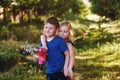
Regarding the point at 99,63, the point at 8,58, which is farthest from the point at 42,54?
the point at 99,63

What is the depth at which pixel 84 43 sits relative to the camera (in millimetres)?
20906

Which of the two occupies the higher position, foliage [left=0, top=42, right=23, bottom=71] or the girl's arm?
the girl's arm

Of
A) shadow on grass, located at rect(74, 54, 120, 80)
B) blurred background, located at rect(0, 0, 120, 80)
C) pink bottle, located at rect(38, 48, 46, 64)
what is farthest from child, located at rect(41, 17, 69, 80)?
shadow on grass, located at rect(74, 54, 120, 80)

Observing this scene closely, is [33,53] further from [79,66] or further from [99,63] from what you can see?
[99,63]

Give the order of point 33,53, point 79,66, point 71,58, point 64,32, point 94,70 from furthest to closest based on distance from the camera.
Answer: point 33,53
point 79,66
point 94,70
point 64,32
point 71,58

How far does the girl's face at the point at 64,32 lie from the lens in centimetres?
612

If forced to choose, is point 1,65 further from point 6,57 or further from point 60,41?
point 60,41

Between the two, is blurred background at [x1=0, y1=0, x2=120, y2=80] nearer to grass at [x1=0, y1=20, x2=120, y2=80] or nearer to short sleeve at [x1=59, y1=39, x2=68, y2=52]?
grass at [x1=0, y1=20, x2=120, y2=80]

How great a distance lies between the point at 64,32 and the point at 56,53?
0.40 metres

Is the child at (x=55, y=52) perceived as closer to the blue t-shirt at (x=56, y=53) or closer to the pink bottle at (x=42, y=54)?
the blue t-shirt at (x=56, y=53)

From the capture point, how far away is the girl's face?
612cm

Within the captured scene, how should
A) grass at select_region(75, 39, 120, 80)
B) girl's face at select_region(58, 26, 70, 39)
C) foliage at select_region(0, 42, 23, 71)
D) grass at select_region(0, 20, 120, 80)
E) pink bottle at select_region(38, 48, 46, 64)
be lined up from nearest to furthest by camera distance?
pink bottle at select_region(38, 48, 46, 64)
girl's face at select_region(58, 26, 70, 39)
grass at select_region(0, 20, 120, 80)
grass at select_region(75, 39, 120, 80)
foliage at select_region(0, 42, 23, 71)

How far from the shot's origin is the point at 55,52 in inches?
237

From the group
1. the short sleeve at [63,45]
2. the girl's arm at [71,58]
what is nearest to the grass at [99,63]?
the girl's arm at [71,58]
